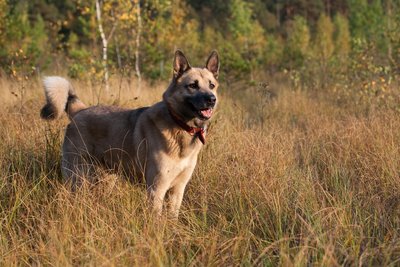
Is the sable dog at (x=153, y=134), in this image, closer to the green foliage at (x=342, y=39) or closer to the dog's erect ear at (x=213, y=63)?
the dog's erect ear at (x=213, y=63)

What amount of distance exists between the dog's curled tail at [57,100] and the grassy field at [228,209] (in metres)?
0.32

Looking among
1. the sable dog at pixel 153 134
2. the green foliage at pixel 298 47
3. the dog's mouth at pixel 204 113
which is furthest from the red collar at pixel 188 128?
the green foliage at pixel 298 47

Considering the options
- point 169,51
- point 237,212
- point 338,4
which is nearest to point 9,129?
point 237,212

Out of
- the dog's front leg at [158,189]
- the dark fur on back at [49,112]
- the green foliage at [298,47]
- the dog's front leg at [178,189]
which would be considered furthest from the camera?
the green foliage at [298,47]

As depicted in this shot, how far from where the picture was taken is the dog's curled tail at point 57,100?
388cm

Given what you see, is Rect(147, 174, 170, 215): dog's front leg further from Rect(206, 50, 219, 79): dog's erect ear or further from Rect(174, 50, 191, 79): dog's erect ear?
Rect(206, 50, 219, 79): dog's erect ear

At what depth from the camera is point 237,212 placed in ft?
10.0

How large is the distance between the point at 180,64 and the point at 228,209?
1291 millimetres

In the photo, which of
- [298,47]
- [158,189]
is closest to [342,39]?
[298,47]

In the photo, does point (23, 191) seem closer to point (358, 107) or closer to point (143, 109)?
point (143, 109)

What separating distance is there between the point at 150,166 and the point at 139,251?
972 mm

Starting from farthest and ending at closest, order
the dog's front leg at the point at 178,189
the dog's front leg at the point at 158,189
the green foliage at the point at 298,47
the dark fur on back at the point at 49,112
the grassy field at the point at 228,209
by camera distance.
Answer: the green foliage at the point at 298,47
the dark fur on back at the point at 49,112
the dog's front leg at the point at 178,189
the dog's front leg at the point at 158,189
the grassy field at the point at 228,209

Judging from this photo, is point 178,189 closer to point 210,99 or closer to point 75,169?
point 210,99

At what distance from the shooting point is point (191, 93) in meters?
3.55
